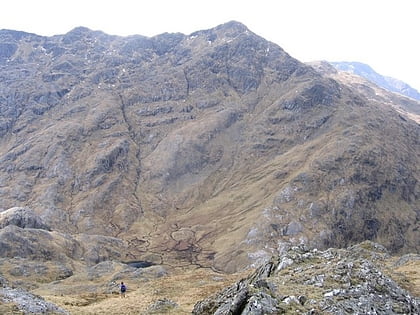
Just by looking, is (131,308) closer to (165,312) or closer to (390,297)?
(165,312)

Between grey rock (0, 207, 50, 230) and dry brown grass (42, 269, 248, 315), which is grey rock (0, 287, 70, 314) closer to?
dry brown grass (42, 269, 248, 315)

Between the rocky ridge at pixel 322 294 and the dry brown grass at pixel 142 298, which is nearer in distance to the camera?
the rocky ridge at pixel 322 294

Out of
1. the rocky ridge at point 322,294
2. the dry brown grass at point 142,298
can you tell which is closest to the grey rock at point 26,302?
the dry brown grass at point 142,298

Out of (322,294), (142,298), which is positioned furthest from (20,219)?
(322,294)

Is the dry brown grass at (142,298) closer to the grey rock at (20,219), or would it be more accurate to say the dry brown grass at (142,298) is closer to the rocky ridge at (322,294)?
the rocky ridge at (322,294)

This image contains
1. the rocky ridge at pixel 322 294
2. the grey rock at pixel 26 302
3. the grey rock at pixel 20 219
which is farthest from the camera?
the grey rock at pixel 20 219

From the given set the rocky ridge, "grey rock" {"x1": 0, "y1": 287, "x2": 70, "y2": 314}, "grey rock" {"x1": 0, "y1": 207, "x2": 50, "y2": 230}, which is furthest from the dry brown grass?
"grey rock" {"x1": 0, "y1": 207, "x2": 50, "y2": 230}

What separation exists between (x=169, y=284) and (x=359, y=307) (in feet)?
163

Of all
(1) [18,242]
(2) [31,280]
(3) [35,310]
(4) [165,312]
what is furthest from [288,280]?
(1) [18,242]

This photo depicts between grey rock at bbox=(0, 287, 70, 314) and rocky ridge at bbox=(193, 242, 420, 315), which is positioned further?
grey rock at bbox=(0, 287, 70, 314)

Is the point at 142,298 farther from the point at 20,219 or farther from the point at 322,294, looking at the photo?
the point at 20,219

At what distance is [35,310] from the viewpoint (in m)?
31.9

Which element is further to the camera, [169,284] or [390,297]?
[169,284]

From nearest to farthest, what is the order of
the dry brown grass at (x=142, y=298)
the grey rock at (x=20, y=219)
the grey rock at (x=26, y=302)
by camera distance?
the grey rock at (x=26, y=302)
the dry brown grass at (x=142, y=298)
the grey rock at (x=20, y=219)
